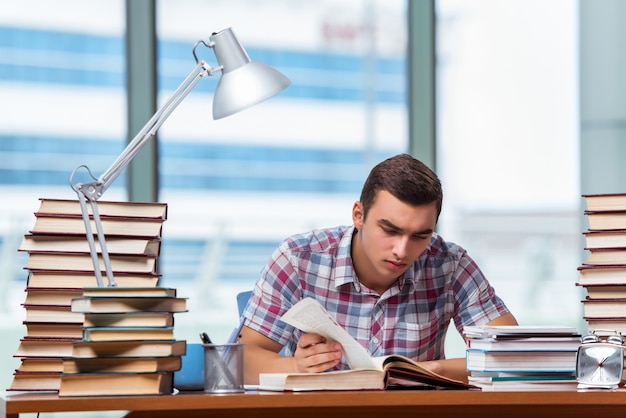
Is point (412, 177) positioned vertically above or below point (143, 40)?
below

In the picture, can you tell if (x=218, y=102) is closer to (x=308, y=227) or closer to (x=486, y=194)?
(x=308, y=227)

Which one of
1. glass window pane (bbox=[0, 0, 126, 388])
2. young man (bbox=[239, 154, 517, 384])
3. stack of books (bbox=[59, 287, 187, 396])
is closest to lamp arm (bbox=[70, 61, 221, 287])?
stack of books (bbox=[59, 287, 187, 396])

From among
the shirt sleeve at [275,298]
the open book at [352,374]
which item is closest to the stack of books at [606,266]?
the open book at [352,374]

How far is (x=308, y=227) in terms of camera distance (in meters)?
4.32

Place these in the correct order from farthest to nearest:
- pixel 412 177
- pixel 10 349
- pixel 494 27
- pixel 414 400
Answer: pixel 494 27 < pixel 10 349 < pixel 412 177 < pixel 414 400

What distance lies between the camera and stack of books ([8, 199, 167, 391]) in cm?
198

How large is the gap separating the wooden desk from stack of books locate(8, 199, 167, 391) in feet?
0.62

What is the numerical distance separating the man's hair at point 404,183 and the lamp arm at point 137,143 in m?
0.44

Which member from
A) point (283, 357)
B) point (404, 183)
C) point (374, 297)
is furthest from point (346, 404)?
point (374, 297)

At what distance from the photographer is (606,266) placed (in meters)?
2.08

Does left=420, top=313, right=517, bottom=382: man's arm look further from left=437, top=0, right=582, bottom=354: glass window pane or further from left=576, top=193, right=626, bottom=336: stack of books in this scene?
left=437, top=0, right=582, bottom=354: glass window pane

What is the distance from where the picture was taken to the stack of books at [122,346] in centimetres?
166

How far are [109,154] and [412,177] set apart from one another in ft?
7.06

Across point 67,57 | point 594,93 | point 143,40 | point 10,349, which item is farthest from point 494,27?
point 10,349
